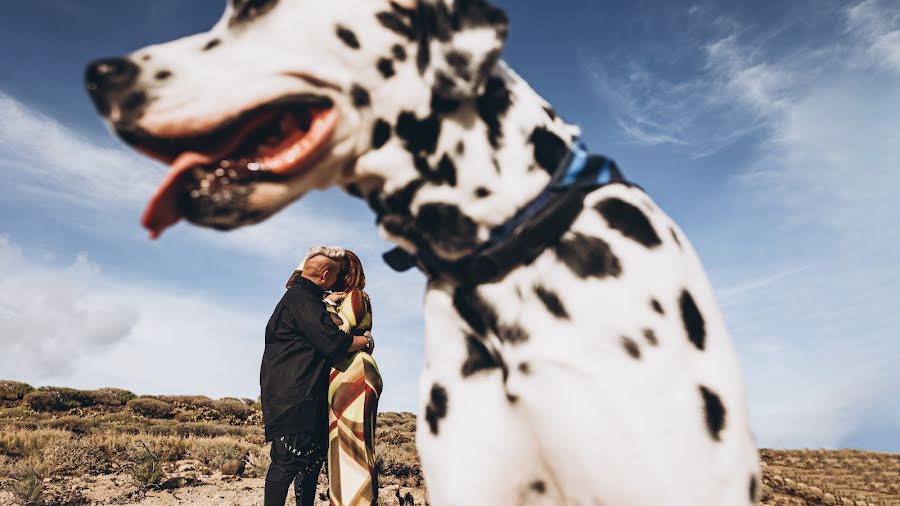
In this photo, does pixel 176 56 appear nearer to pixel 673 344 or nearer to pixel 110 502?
pixel 673 344

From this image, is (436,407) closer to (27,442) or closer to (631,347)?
(631,347)

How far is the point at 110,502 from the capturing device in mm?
8172

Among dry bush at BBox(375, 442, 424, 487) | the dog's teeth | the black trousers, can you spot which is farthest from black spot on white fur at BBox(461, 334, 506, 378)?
dry bush at BBox(375, 442, 424, 487)

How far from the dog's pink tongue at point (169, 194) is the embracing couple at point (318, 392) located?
3.62 meters

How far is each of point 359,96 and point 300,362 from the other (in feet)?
13.4

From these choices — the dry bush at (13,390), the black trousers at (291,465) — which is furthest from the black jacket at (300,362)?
Result: the dry bush at (13,390)

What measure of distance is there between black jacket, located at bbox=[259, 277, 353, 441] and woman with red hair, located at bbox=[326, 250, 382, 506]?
165 millimetres

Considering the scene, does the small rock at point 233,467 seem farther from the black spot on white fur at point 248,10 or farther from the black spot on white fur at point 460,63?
the black spot on white fur at point 460,63

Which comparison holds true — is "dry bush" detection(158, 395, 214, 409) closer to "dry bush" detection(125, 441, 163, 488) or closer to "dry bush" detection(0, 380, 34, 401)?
"dry bush" detection(0, 380, 34, 401)

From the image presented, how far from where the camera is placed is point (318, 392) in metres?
5.71

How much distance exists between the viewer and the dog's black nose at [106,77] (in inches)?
72.2

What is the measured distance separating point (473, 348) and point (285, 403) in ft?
13.0

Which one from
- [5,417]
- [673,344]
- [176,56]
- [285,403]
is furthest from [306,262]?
[5,417]

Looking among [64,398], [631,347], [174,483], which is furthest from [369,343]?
[64,398]
